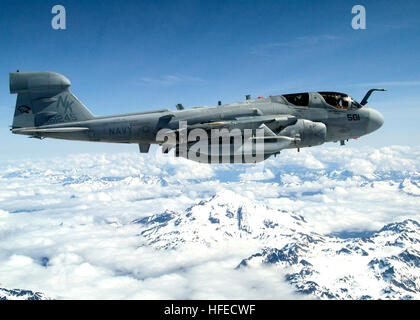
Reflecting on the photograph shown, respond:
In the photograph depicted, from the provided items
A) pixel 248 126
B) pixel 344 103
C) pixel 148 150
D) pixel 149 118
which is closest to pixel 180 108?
pixel 149 118

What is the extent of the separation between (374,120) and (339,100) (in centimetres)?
291

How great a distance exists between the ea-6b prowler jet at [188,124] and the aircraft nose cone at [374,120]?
1.52 metres

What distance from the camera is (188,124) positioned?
16312 mm

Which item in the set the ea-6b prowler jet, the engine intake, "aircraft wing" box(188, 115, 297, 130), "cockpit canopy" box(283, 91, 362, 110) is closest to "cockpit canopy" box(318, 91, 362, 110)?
"cockpit canopy" box(283, 91, 362, 110)

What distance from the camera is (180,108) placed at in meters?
17.0

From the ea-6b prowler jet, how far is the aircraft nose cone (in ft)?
4.97

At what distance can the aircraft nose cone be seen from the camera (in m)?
18.2

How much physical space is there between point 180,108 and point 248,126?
4563 millimetres

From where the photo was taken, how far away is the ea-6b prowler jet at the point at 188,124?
15258 millimetres

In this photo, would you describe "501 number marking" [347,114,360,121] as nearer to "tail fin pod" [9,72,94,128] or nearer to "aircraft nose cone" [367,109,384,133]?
"aircraft nose cone" [367,109,384,133]

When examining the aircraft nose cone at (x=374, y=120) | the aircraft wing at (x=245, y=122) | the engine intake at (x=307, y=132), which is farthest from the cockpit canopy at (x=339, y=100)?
the aircraft wing at (x=245, y=122)

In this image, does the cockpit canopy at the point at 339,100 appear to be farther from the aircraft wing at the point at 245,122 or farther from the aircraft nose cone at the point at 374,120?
the aircraft wing at the point at 245,122

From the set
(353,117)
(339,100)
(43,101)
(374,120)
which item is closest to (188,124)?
(43,101)
